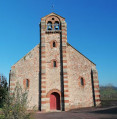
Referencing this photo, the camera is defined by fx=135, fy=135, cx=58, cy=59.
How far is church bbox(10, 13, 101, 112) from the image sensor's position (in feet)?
57.5

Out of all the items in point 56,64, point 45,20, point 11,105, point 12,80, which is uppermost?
point 45,20

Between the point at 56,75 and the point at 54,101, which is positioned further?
the point at 56,75

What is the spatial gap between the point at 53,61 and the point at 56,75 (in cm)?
199

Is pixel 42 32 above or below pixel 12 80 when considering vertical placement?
above

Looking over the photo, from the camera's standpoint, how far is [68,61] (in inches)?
742

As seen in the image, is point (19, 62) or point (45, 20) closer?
point (19, 62)

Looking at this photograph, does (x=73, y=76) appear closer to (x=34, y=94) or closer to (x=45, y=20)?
(x=34, y=94)

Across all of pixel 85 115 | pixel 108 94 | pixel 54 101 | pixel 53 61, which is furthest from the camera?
pixel 108 94

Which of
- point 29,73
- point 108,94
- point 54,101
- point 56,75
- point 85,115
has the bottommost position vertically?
point 108,94

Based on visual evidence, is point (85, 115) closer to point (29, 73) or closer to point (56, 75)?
point (56, 75)

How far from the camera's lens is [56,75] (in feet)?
59.9

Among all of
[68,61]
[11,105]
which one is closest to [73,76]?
[68,61]

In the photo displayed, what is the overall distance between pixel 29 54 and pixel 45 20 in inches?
220

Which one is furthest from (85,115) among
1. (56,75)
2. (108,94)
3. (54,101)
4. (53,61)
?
(108,94)
